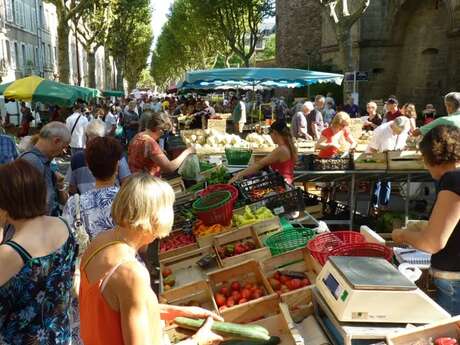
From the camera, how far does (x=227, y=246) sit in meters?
4.72

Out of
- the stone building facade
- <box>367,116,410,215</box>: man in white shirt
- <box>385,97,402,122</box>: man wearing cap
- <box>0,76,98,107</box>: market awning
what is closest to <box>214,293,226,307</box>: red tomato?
<box>367,116,410,215</box>: man in white shirt

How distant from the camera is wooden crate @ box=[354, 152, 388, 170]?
7.24 meters

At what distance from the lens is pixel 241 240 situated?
4840 mm

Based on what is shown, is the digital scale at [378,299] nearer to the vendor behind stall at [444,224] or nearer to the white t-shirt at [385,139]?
the vendor behind stall at [444,224]

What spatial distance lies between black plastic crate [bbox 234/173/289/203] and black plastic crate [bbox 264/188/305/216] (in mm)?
185

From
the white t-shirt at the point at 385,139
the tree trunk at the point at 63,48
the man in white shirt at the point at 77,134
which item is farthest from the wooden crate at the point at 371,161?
the tree trunk at the point at 63,48

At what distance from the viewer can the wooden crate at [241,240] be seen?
4355 millimetres

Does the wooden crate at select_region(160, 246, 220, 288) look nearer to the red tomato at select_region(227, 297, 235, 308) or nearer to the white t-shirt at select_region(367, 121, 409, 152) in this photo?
the red tomato at select_region(227, 297, 235, 308)

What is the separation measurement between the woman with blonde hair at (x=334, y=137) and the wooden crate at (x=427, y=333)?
197 inches

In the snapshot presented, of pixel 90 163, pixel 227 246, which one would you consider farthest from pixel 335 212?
pixel 90 163

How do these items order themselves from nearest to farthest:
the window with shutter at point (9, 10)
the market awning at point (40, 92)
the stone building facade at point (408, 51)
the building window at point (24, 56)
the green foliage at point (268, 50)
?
the market awning at point (40, 92) < the stone building facade at point (408, 51) < the window with shutter at point (9, 10) < the building window at point (24, 56) < the green foliage at point (268, 50)

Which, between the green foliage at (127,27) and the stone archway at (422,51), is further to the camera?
the green foliage at (127,27)

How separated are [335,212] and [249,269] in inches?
157

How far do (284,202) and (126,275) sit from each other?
361 centimetres
